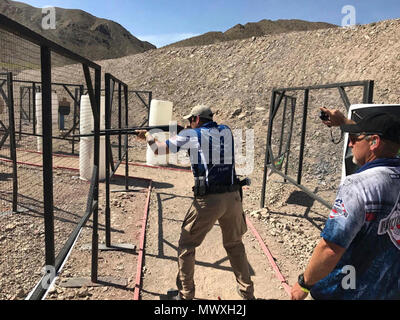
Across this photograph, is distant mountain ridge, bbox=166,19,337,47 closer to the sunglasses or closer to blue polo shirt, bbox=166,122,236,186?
blue polo shirt, bbox=166,122,236,186

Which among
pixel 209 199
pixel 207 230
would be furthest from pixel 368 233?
pixel 207 230

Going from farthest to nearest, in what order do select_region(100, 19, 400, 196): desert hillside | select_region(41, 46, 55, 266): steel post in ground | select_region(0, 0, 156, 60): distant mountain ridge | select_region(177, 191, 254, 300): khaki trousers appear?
select_region(0, 0, 156, 60): distant mountain ridge
select_region(100, 19, 400, 196): desert hillside
select_region(177, 191, 254, 300): khaki trousers
select_region(41, 46, 55, 266): steel post in ground

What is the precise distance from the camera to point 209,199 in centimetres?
286

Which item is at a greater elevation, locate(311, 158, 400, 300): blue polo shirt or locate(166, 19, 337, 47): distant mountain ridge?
locate(166, 19, 337, 47): distant mountain ridge

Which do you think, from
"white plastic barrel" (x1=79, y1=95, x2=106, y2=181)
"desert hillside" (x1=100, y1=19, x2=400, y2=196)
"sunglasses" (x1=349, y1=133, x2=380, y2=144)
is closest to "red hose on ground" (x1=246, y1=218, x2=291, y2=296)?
"sunglasses" (x1=349, y1=133, x2=380, y2=144)

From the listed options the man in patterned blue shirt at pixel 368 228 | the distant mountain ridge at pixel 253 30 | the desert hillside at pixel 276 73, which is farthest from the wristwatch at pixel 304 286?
the distant mountain ridge at pixel 253 30

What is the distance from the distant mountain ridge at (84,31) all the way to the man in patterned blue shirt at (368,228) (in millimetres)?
58153

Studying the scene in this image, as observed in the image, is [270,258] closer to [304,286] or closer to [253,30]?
[304,286]

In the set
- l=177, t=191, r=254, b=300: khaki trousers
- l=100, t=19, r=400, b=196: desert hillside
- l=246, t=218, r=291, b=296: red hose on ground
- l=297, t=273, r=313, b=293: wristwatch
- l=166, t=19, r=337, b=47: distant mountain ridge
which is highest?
l=166, t=19, r=337, b=47: distant mountain ridge

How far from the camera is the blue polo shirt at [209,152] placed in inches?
114

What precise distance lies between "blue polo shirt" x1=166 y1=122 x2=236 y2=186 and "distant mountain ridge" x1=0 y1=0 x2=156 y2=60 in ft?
185

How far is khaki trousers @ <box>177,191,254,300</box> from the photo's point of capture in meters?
2.87

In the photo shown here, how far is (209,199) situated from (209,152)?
46 cm
